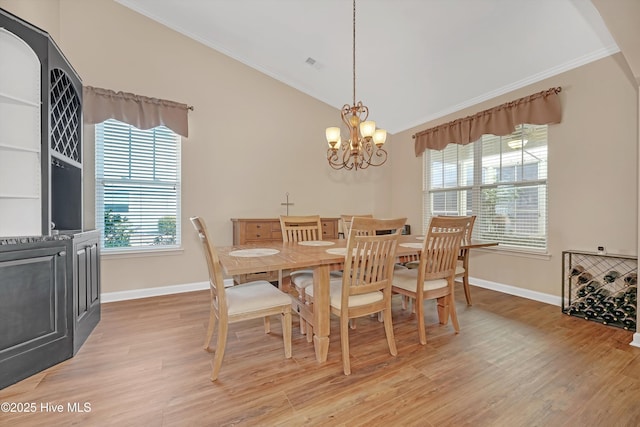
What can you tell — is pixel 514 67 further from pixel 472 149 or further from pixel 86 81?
pixel 86 81

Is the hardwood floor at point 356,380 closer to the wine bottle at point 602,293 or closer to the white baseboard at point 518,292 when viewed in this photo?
the wine bottle at point 602,293

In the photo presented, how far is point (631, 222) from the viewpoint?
8.79ft

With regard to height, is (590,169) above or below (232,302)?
above

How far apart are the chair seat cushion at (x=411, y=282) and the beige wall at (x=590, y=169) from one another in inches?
68.6

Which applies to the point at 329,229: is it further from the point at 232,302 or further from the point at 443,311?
the point at 232,302

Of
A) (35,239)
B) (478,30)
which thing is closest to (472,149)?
(478,30)

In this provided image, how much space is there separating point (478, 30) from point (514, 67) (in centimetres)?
76

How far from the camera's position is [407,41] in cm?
320

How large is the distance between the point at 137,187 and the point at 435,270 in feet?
11.8

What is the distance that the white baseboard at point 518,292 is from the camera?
3.21 m

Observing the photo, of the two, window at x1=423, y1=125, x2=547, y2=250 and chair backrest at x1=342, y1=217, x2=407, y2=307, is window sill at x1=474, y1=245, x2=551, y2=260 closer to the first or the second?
window at x1=423, y1=125, x2=547, y2=250

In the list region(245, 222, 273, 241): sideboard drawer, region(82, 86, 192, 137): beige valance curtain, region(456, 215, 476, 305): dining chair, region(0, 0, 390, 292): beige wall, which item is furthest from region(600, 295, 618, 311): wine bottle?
region(82, 86, 192, 137): beige valance curtain

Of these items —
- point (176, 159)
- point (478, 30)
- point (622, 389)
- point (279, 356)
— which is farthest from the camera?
point (176, 159)

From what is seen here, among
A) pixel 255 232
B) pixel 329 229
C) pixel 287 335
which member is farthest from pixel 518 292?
pixel 255 232
